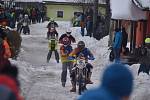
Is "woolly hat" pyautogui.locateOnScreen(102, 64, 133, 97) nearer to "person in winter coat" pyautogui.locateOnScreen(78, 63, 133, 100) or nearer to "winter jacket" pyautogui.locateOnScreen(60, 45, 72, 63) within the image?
"person in winter coat" pyautogui.locateOnScreen(78, 63, 133, 100)

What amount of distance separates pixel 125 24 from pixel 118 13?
7.32m

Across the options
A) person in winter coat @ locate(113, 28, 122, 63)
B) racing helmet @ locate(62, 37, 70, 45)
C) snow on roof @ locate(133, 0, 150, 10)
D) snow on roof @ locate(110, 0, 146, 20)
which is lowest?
person in winter coat @ locate(113, 28, 122, 63)

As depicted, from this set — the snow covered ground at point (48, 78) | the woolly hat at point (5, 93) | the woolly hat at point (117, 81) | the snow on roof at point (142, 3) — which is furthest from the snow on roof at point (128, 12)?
the woolly hat at point (5, 93)

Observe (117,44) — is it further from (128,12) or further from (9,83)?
(9,83)

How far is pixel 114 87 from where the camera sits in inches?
165

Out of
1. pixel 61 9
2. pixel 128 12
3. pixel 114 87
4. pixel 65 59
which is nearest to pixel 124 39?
pixel 128 12

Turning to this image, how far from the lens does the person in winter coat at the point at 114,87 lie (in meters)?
4.18

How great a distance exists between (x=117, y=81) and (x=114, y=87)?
0.05 metres

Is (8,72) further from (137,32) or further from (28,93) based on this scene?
(137,32)

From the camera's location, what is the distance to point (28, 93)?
46.2 feet

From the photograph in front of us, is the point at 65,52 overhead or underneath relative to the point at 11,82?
underneath

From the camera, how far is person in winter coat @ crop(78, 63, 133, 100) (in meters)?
4.18

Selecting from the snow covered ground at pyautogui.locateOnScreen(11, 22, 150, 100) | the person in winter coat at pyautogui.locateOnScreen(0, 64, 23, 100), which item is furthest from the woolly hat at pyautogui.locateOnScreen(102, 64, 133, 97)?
the snow covered ground at pyautogui.locateOnScreen(11, 22, 150, 100)

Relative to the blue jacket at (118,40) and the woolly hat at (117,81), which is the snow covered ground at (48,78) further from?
the woolly hat at (117,81)
